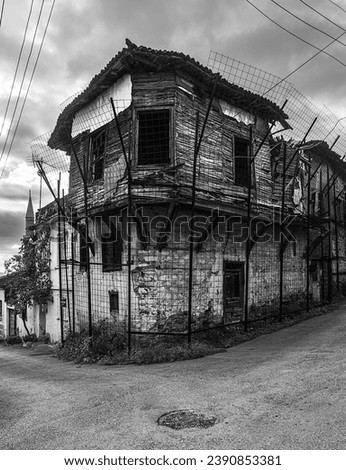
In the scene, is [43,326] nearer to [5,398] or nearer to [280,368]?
[5,398]

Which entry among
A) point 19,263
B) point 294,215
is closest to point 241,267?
point 294,215

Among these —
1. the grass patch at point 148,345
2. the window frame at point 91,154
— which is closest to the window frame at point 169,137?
the window frame at point 91,154

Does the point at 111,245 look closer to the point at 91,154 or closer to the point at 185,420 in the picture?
Result: the point at 91,154

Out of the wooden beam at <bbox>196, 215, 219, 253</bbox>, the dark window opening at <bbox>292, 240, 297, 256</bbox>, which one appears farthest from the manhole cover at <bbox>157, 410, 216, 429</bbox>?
the dark window opening at <bbox>292, 240, 297, 256</bbox>

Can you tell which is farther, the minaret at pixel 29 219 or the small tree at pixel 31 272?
the minaret at pixel 29 219

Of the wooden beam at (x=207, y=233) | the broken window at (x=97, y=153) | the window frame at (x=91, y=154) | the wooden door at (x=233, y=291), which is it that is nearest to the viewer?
the wooden beam at (x=207, y=233)

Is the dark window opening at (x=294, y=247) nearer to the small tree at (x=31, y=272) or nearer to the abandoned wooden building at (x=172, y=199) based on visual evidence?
the abandoned wooden building at (x=172, y=199)

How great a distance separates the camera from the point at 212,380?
6340mm

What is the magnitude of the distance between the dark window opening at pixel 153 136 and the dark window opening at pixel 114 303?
12.9 feet

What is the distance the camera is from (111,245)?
1066 cm

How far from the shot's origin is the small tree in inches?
565

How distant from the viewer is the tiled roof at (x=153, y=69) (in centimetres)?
959

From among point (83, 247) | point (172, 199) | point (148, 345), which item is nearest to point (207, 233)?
point (172, 199)

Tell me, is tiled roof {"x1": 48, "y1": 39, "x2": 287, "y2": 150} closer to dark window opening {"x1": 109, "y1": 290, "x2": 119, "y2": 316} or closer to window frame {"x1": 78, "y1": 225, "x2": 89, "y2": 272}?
window frame {"x1": 78, "y1": 225, "x2": 89, "y2": 272}
